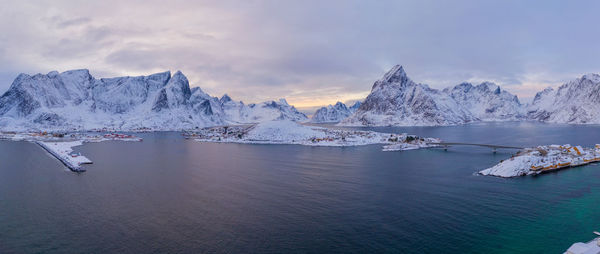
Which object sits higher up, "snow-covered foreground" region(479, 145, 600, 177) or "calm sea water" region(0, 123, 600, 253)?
"snow-covered foreground" region(479, 145, 600, 177)

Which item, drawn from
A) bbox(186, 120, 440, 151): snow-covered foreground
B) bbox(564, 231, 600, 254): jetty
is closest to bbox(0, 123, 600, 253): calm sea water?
bbox(564, 231, 600, 254): jetty

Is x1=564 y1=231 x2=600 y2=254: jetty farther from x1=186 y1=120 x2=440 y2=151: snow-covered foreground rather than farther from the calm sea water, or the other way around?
x1=186 y1=120 x2=440 y2=151: snow-covered foreground

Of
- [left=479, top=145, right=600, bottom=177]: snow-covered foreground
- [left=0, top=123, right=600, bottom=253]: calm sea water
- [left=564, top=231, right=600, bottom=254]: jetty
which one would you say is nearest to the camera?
[left=564, top=231, right=600, bottom=254]: jetty

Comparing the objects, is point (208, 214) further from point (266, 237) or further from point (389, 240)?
point (389, 240)

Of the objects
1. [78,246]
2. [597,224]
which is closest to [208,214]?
[78,246]

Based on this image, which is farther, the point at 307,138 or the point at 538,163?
the point at 307,138

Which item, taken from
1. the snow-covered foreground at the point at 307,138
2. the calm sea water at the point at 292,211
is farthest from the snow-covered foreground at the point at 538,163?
the snow-covered foreground at the point at 307,138

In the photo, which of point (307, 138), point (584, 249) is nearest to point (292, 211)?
point (584, 249)

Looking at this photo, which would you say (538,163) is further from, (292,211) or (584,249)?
(292,211)

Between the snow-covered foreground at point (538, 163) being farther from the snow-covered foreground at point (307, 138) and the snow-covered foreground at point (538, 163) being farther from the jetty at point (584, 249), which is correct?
the snow-covered foreground at point (307, 138)
